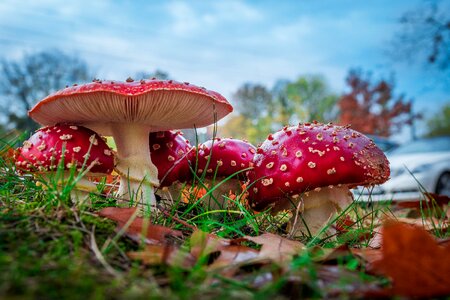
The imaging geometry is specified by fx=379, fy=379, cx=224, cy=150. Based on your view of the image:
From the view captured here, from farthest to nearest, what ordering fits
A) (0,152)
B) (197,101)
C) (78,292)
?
(0,152) → (197,101) → (78,292)

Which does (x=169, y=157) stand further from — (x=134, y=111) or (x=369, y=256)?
(x=369, y=256)

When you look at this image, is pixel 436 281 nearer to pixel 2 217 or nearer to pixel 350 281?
pixel 350 281

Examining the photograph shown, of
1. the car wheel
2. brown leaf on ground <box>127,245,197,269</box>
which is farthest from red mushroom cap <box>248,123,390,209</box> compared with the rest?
the car wheel

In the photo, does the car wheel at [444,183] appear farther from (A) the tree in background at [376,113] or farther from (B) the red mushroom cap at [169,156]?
(A) the tree in background at [376,113]

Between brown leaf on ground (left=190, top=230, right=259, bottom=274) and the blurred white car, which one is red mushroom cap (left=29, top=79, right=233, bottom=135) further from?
the blurred white car

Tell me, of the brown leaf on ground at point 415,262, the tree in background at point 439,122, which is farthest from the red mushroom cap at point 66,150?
the tree in background at point 439,122

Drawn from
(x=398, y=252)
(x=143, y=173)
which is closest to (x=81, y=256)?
(x=398, y=252)
